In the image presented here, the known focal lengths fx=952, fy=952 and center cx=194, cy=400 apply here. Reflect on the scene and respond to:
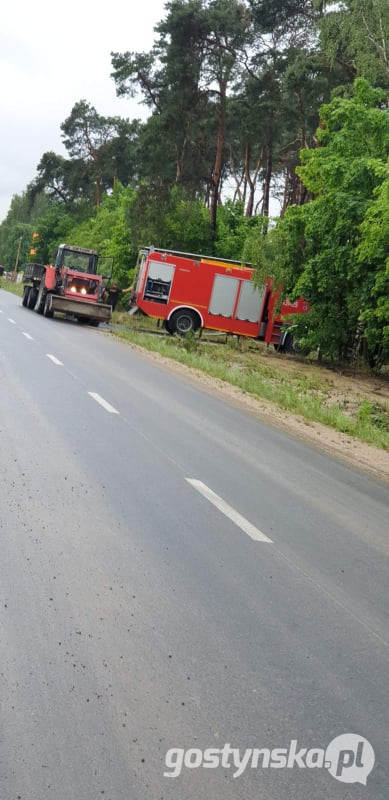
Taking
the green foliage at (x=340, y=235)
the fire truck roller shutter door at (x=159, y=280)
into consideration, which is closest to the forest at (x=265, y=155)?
the green foliage at (x=340, y=235)

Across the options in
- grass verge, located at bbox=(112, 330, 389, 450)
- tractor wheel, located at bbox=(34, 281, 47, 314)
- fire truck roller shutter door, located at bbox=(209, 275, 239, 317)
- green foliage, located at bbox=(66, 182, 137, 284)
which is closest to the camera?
grass verge, located at bbox=(112, 330, 389, 450)

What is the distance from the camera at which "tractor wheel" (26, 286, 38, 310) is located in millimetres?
38812

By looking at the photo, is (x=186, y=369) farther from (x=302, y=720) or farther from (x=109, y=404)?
(x=302, y=720)

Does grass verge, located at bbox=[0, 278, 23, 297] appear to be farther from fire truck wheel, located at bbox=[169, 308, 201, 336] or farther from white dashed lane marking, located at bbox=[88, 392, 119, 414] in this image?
white dashed lane marking, located at bbox=[88, 392, 119, 414]

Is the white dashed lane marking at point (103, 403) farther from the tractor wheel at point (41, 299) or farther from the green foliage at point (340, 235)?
the tractor wheel at point (41, 299)

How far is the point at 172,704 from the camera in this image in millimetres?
3943

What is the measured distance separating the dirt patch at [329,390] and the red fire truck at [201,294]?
7553 millimetres

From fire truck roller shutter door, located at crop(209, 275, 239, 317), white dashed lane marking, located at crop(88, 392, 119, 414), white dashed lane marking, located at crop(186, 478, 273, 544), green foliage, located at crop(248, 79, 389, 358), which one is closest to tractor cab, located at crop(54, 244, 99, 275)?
fire truck roller shutter door, located at crop(209, 275, 239, 317)

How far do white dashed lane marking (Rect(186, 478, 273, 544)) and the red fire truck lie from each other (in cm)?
2884

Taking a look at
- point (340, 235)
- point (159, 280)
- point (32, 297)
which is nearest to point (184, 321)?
point (159, 280)

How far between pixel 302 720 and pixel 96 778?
41.1 inches

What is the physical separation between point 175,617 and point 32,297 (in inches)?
1393

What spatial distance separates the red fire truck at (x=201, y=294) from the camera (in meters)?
37.5

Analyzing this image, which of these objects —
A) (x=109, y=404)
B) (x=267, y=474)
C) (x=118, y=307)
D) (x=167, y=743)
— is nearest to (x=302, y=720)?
(x=167, y=743)
